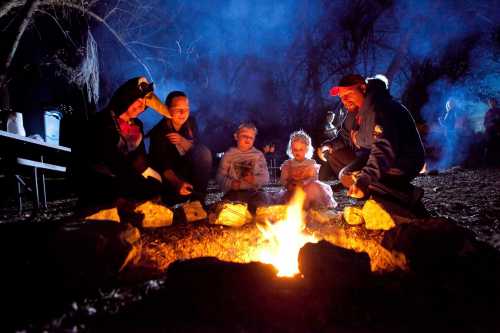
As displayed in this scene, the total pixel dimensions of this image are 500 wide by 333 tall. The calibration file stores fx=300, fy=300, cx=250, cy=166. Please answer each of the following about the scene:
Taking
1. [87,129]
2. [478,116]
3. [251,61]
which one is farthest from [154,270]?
[478,116]

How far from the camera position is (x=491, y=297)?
173 cm

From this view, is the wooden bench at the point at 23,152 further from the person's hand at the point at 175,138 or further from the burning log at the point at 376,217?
the burning log at the point at 376,217

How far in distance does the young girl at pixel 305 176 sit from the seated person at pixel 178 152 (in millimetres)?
1294

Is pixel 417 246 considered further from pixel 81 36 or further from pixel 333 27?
pixel 333 27

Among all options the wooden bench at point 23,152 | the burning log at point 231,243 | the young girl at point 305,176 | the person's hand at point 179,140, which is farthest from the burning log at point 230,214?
the wooden bench at point 23,152

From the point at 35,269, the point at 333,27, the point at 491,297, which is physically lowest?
the point at 491,297

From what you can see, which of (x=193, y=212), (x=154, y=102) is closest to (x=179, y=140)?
(x=154, y=102)

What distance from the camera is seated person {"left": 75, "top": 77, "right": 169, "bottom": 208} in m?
3.46

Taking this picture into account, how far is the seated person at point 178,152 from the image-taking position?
435 centimetres

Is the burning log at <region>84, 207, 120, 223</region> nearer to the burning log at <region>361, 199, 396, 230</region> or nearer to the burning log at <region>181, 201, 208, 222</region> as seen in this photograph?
the burning log at <region>181, 201, 208, 222</region>

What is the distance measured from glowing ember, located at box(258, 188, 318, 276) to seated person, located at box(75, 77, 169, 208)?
1722mm

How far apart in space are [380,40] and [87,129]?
1309 centimetres

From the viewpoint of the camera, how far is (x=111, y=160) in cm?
347

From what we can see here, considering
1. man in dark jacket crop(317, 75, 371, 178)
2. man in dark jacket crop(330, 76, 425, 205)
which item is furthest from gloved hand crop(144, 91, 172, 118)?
man in dark jacket crop(330, 76, 425, 205)
